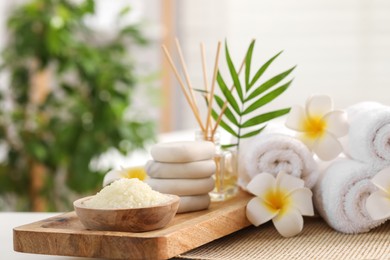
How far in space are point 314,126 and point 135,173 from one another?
0.33 metres

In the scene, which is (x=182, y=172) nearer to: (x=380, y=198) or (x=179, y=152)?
(x=179, y=152)

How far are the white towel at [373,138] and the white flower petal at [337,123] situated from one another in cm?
4

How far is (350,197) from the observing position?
3.93 ft

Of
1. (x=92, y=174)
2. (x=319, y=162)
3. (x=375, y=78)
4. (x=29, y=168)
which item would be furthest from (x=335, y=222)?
(x=375, y=78)

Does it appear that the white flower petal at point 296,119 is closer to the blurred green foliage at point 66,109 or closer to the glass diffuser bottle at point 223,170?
the glass diffuser bottle at point 223,170

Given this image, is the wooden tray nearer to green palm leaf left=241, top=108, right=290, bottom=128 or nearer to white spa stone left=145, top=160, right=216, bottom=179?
white spa stone left=145, top=160, right=216, bottom=179

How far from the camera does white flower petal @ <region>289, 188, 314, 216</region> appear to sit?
3.95 ft

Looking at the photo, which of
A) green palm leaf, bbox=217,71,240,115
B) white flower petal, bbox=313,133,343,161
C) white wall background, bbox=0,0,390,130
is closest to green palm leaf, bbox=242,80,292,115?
green palm leaf, bbox=217,71,240,115

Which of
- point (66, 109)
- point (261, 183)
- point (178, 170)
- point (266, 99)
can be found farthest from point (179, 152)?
point (66, 109)

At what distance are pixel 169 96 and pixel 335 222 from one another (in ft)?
9.43

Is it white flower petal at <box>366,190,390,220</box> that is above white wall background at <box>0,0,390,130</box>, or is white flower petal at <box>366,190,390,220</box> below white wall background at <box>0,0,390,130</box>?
below

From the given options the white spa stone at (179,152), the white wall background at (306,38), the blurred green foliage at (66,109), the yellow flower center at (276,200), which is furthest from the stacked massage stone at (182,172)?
the white wall background at (306,38)

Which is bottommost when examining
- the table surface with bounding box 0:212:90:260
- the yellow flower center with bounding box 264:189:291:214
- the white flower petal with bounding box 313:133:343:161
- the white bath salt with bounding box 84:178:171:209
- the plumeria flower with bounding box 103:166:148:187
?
the table surface with bounding box 0:212:90:260

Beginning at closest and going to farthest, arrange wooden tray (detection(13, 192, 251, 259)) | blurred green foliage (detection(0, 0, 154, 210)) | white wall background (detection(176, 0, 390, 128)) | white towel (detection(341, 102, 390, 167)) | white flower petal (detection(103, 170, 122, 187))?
wooden tray (detection(13, 192, 251, 259)) → white towel (detection(341, 102, 390, 167)) → white flower petal (detection(103, 170, 122, 187)) → blurred green foliage (detection(0, 0, 154, 210)) → white wall background (detection(176, 0, 390, 128))
